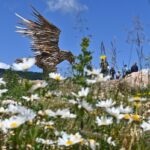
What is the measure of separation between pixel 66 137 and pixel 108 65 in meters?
5.17

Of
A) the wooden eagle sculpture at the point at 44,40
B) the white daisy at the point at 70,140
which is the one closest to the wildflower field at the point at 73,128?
the white daisy at the point at 70,140

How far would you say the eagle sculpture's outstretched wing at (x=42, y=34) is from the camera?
514 inches

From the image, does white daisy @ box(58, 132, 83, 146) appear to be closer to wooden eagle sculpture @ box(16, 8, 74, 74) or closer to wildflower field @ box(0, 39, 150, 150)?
wildflower field @ box(0, 39, 150, 150)

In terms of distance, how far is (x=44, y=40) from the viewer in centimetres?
1317

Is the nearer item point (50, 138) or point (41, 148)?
point (41, 148)

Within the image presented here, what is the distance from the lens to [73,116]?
307 cm

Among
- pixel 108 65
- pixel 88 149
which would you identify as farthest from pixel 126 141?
pixel 108 65

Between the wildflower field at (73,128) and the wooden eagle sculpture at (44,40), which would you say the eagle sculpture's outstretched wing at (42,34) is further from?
the wildflower field at (73,128)

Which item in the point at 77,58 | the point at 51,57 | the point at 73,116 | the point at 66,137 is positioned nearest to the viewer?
the point at 66,137

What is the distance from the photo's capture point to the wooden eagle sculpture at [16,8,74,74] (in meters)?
12.6

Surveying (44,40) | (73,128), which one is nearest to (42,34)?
(44,40)

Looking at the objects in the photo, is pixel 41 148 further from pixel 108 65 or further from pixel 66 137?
pixel 108 65

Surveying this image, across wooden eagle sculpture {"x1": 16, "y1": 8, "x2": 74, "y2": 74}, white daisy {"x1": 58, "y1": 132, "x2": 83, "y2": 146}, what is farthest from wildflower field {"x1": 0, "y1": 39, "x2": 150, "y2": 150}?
wooden eagle sculpture {"x1": 16, "y1": 8, "x2": 74, "y2": 74}

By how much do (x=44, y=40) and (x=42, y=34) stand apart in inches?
9.1
